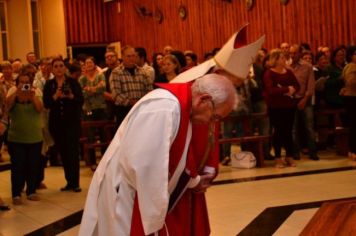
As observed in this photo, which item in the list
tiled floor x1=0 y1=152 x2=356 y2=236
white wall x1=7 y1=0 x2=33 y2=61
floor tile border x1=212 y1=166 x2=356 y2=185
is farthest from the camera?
white wall x1=7 y1=0 x2=33 y2=61

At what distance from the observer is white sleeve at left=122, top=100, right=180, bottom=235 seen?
2240 mm

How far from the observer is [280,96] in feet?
23.9

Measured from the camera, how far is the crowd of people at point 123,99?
6133 mm

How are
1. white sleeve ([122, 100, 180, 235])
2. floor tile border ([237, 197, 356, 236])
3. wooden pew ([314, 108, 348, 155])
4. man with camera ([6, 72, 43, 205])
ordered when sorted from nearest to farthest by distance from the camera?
white sleeve ([122, 100, 180, 235]) → floor tile border ([237, 197, 356, 236]) → man with camera ([6, 72, 43, 205]) → wooden pew ([314, 108, 348, 155])

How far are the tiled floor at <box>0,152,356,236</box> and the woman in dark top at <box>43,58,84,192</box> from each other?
0.35 meters

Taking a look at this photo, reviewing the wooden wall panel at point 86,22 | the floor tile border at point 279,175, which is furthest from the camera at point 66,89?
the wooden wall panel at point 86,22

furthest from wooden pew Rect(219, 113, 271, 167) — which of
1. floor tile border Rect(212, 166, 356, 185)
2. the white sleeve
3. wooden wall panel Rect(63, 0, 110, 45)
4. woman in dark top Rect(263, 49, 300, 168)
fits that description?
wooden wall panel Rect(63, 0, 110, 45)

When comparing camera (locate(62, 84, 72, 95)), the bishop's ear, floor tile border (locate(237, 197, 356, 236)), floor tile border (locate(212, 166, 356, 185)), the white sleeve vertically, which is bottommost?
floor tile border (locate(237, 197, 356, 236))

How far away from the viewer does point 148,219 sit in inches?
90.0

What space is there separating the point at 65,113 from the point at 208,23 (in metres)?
7.77

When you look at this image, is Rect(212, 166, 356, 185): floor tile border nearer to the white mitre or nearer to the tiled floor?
the tiled floor

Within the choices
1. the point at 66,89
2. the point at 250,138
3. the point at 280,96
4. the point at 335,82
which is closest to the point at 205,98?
the point at 66,89

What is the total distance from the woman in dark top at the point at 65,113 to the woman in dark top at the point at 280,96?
232cm

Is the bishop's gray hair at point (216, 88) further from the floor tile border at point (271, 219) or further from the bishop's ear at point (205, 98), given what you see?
the floor tile border at point (271, 219)
